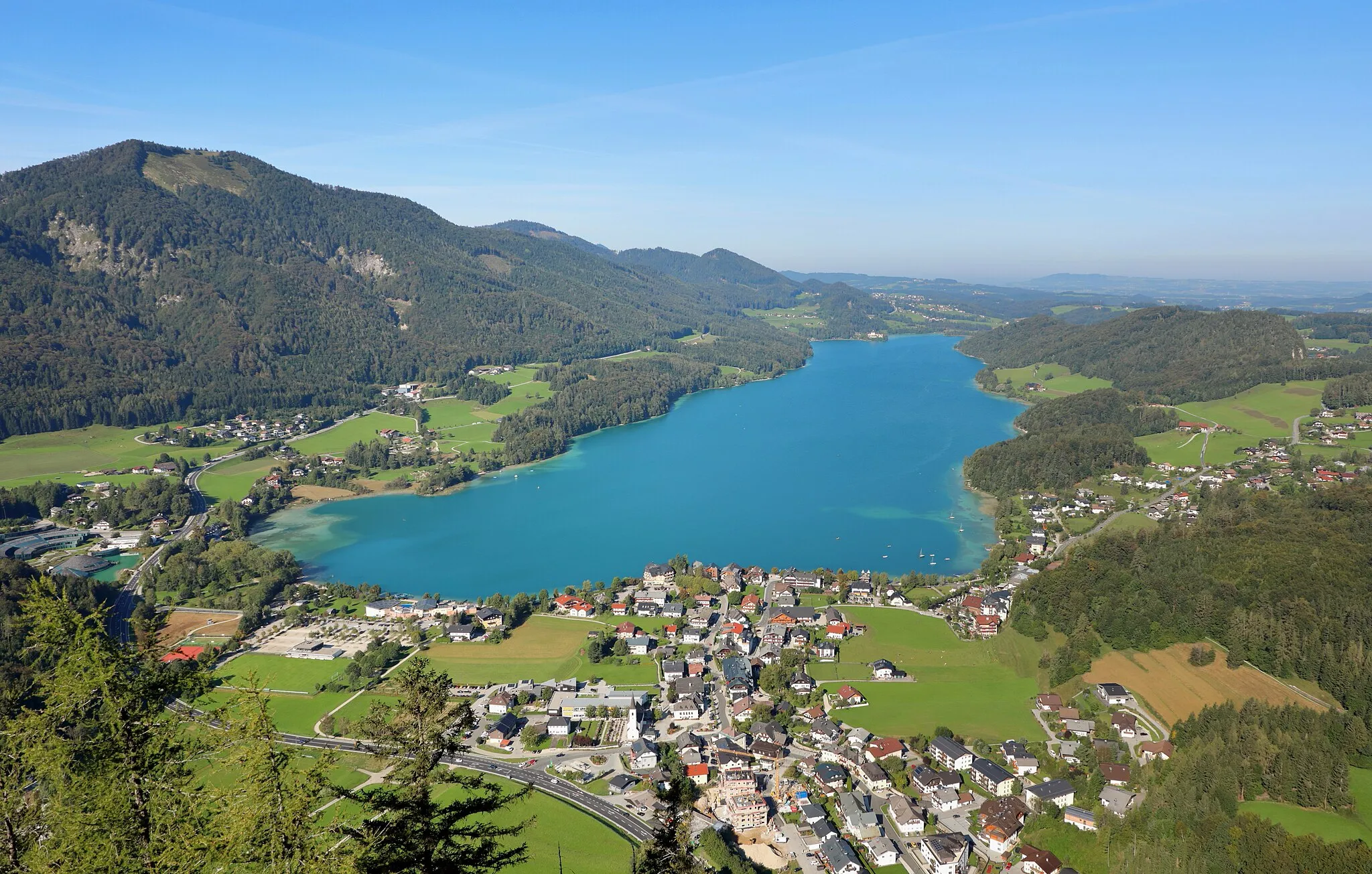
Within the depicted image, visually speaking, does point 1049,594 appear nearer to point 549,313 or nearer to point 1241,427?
point 1241,427

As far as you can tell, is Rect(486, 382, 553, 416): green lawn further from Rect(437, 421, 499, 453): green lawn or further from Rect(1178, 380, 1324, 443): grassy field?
Rect(1178, 380, 1324, 443): grassy field

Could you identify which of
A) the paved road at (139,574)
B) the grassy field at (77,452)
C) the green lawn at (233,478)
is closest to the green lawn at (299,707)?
the paved road at (139,574)

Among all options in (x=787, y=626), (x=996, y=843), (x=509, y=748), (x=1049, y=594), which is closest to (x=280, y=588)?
(x=509, y=748)

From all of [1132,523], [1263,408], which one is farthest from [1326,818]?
[1263,408]

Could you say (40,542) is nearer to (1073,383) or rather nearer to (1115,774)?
(1115,774)

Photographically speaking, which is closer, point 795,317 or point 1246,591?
point 1246,591

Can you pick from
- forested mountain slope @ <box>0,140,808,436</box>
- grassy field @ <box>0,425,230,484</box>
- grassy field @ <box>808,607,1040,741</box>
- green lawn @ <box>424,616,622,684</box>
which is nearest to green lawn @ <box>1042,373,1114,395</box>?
forested mountain slope @ <box>0,140,808,436</box>
